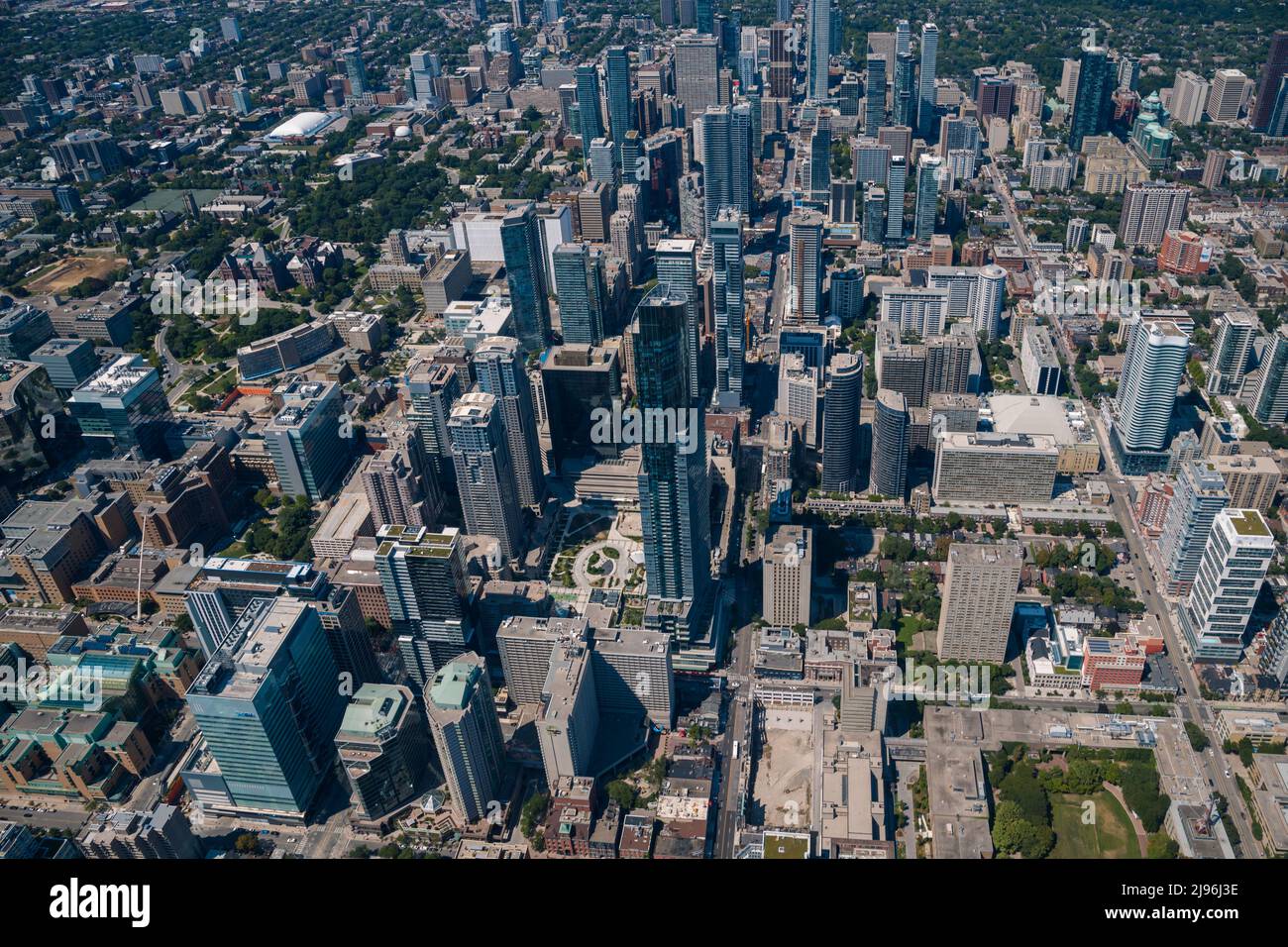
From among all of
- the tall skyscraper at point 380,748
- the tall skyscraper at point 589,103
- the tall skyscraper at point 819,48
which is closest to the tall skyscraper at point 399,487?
the tall skyscraper at point 380,748

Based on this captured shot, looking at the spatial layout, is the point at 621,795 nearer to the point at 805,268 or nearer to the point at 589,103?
the point at 805,268

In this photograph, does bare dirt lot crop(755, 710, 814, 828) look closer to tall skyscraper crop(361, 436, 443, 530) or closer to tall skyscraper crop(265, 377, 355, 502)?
tall skyscraper crop(361, 436, 443, 530)

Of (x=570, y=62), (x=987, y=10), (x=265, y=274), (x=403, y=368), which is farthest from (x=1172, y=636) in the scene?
(x=987, y=10)

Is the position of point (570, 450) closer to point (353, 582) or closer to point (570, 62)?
point (353, 582)

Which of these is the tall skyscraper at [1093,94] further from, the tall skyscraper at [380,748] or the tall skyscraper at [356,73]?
the tall skyscraper at [380,748]

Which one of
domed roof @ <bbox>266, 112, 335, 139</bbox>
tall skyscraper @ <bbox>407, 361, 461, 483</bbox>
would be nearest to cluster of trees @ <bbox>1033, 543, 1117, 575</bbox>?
tall skyscraper @ <bbox>407, 361, 461, 483</bbox>

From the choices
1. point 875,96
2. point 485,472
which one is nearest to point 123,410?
point 485,472
